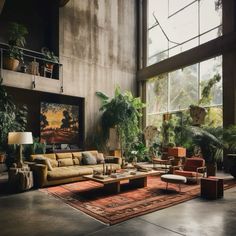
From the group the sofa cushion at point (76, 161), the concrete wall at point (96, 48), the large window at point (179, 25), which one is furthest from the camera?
the concrete wall at point (96, 48)

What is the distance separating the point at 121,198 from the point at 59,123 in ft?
17.5

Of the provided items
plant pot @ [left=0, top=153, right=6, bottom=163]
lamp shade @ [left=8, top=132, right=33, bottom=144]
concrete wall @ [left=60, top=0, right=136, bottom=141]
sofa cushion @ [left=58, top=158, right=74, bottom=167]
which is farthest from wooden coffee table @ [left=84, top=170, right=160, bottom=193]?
concrete wall @ [left=60, top=0, right=136, bottom=141]

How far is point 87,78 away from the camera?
1058 centimetres

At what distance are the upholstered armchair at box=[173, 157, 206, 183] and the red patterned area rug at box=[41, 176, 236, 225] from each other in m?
0.26

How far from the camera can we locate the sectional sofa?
616 centimetres

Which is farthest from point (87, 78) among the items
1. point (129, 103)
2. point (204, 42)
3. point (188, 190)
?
point (188, 190)

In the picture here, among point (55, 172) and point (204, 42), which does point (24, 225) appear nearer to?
point (55, 172)

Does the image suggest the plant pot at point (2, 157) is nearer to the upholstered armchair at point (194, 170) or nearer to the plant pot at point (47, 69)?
the plant pot at point (47, 69)

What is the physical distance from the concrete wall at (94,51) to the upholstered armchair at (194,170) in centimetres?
489

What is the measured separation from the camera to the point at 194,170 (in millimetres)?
6773

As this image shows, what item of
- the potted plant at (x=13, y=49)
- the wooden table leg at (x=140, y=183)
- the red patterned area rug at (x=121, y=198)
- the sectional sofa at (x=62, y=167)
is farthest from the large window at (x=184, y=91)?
the potted plant at (x=13, y=49)

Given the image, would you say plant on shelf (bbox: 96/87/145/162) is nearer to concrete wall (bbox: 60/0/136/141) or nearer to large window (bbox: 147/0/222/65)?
concrete wall (bbox: 60/0/136/141)

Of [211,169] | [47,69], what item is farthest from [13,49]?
[211,169]

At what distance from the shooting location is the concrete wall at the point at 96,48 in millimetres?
10008
